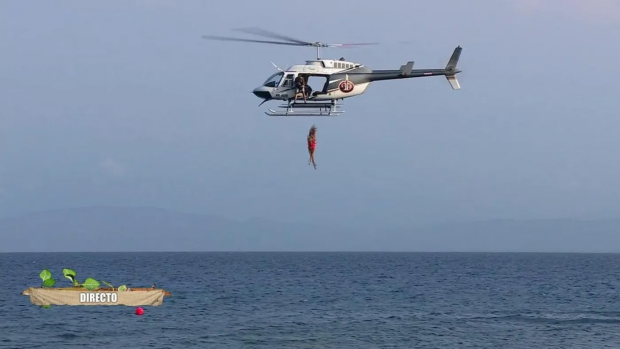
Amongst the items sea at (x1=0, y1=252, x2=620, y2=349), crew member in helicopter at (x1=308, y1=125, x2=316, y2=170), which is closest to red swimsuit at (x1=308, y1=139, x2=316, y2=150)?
crew member in helicopter at (x1=308, y1=125, x2=316, y2=170)

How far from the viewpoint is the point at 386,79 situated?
5325 cm

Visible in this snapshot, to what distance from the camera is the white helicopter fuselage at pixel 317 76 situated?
5000cm

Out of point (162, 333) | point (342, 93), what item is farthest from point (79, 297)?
point (342, 93)

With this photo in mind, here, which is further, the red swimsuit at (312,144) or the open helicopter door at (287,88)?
the open helicopter door at (287,88)

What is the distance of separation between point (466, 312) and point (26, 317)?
44.3 metres

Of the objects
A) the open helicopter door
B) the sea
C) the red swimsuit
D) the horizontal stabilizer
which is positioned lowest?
the sea

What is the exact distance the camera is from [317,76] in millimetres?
50781

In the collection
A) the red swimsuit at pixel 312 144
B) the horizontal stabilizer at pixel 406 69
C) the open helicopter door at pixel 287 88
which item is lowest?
the red swimsuit at pixel 312 144

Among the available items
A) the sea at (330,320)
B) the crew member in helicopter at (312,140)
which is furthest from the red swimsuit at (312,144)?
the sea at (330,320)

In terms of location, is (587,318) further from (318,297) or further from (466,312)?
(318,297)

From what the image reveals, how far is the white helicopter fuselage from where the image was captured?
50.0m

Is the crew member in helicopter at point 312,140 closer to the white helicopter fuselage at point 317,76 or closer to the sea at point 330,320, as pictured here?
the white helicopter fuselage at point 317,76

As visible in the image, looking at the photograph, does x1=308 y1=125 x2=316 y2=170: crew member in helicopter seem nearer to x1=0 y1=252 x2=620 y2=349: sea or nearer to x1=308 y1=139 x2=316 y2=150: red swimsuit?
x1=308 y1=139 x2=316 y2=150: red swimsuit

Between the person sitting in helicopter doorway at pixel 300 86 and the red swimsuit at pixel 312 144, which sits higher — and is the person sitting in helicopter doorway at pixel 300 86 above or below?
above
